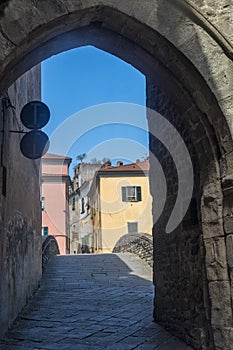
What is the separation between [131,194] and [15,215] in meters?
20.0

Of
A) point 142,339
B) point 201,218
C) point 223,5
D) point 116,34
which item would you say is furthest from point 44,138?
point 142,339

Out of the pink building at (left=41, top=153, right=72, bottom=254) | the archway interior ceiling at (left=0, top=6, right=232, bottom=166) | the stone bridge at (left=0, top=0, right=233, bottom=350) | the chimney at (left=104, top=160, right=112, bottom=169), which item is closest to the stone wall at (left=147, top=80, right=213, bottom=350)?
the stone bridge at (left=0, top=0, right=233, bottom=350)

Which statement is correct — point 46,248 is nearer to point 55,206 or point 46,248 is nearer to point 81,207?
point 55,206

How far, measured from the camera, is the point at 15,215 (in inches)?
245

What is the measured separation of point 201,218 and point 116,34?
5.84 ft

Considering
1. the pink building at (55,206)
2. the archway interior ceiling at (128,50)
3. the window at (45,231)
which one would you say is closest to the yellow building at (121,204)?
the pink building at (55,206)

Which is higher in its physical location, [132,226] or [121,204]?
[121,204]

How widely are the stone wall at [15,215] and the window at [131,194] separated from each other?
1741 cm

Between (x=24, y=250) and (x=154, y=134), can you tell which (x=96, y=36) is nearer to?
(x=154, y=134)

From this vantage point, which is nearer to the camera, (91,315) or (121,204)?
(91,315)

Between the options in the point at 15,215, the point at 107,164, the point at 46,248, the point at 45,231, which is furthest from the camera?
the point at 107,164

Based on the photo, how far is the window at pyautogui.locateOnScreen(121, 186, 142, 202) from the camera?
85.6 ft

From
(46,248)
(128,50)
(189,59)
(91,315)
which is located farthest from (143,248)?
(189,59)

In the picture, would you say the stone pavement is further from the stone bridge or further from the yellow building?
the yellow building
